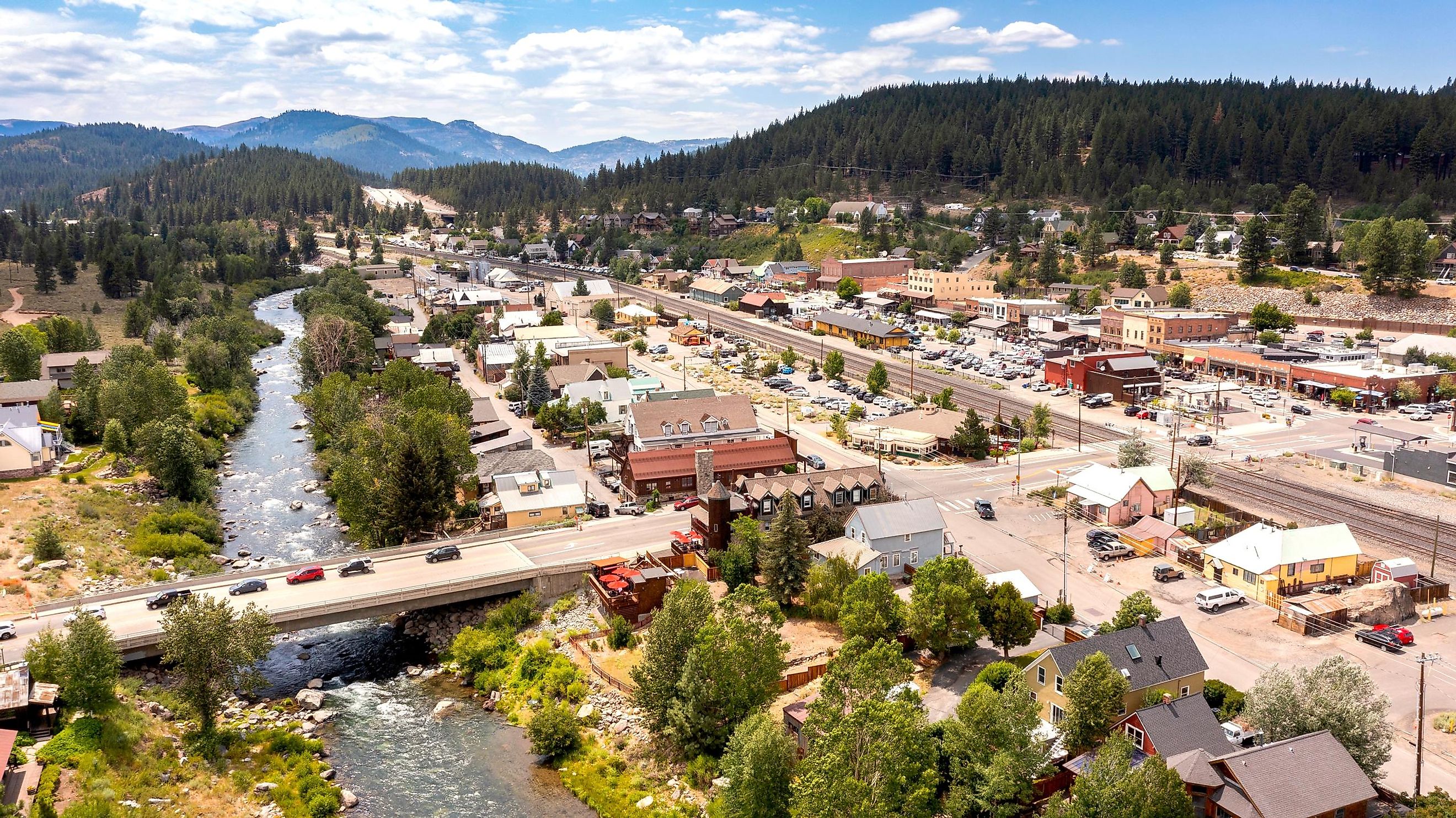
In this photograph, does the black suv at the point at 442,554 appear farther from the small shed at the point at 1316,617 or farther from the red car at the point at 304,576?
the small shed at the point at 1316,617

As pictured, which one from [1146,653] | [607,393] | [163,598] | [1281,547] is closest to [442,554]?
[163,598]

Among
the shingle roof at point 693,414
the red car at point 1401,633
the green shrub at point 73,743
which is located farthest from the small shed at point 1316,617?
the green shrub at point 73,743

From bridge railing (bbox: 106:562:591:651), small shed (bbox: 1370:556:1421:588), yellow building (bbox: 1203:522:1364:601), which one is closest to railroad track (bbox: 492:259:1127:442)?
yellow building (bbox: 1203:522:1364:601)

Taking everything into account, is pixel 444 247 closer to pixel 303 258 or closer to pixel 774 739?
pixel 303 258

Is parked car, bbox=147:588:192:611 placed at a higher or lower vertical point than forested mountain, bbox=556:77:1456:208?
lower

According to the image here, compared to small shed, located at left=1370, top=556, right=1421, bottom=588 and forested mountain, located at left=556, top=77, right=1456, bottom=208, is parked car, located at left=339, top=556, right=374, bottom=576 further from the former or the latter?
forested mountain, located at left=556, top=77, right=1456, bottom=208

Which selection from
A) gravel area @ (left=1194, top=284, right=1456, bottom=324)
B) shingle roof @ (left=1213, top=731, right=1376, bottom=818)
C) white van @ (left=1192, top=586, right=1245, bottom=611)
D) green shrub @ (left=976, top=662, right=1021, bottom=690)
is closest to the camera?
shingle roof @ (left=1213, top=731, right=1376, bottom=818)

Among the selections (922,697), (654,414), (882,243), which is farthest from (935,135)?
(922,697)
